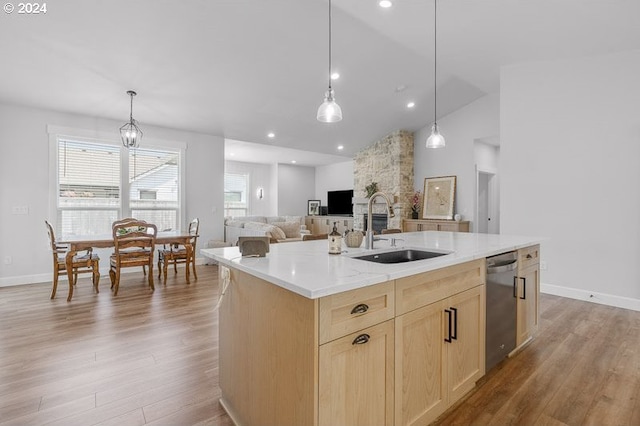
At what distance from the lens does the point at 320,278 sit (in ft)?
4.16

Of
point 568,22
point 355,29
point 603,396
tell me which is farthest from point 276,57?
point 603,396

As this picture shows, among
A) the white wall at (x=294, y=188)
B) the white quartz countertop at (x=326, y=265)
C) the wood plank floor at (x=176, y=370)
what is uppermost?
the white wall at (x=294, y=188)

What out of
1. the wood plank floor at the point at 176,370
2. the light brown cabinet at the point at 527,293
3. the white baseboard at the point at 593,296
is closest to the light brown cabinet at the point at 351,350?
the wood plank floor at the point at 176,370

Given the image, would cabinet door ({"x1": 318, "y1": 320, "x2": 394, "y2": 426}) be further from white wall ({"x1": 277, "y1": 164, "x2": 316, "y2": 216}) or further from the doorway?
white wall ({"x1": 277, "y1": 164, "x2": 316, "y2": 216})

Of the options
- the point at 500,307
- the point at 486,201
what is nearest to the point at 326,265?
the point at 500,307

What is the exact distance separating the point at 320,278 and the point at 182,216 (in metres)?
5.35

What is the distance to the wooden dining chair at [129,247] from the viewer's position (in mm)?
4004

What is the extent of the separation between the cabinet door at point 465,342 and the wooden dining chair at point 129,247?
12.8 feet

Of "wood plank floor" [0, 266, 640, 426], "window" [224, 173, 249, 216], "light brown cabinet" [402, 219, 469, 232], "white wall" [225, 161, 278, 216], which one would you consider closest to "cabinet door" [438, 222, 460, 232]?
"light brown cabinet" [402, 219, 469, 232]

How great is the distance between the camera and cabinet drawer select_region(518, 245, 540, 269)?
244 centimetres

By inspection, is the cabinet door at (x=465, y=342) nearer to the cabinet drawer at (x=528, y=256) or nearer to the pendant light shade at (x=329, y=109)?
the cabinet drawer at (x=528, y=256)

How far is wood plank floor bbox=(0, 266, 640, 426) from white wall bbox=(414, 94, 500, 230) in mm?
3294

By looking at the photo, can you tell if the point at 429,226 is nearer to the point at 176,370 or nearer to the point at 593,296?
the point at 593,296

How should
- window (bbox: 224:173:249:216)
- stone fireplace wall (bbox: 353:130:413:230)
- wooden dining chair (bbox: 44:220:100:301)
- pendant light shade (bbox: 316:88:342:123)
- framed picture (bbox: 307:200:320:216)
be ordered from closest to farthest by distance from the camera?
pendant light shade (bbox: 316:88:342:123), wooden dining chair (bbox: 44:220:100:301), stone fireplace wall (bbox: 353:130:413:230), window (bbox: 224:173:249:216), framed picture (bbox: 307:200:320:216)
